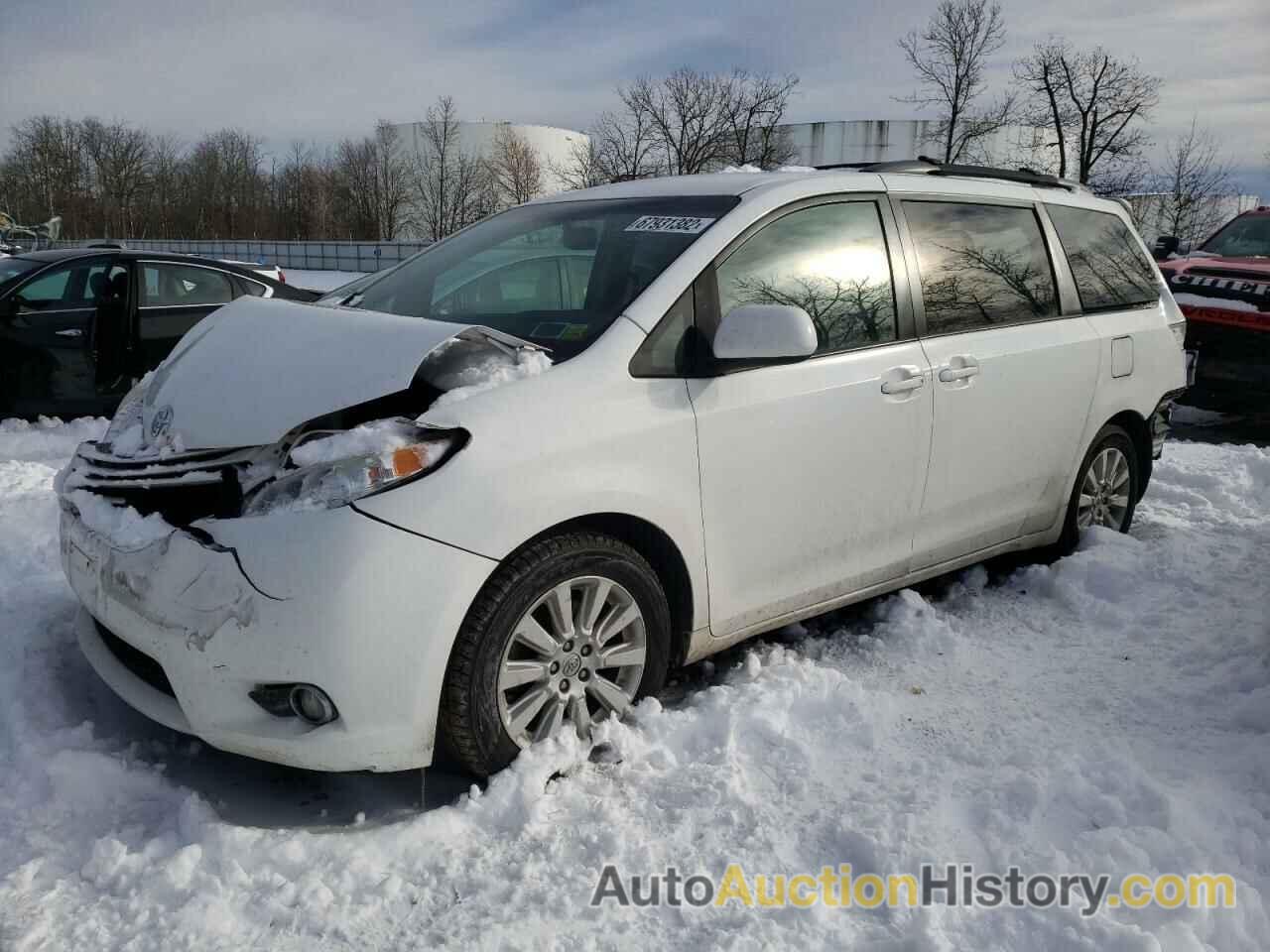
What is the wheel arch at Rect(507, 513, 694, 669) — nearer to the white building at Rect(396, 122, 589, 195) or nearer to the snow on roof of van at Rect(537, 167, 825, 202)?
the snow on roof of van at Rect(537, 167, 825, 202)

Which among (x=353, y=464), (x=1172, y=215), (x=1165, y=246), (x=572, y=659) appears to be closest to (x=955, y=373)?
(x=572, y=659)

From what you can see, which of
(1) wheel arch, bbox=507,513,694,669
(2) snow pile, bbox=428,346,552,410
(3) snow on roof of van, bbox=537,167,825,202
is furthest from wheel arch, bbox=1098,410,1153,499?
(2) snow pile, bbox=428,346,552,410

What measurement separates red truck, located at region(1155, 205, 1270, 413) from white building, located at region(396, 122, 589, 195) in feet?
195

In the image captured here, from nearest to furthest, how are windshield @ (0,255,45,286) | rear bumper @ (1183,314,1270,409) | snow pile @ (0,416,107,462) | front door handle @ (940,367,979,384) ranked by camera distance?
front door handle @ (940,367,979,384) → snow pile @ (0,416,107,462) → windshield @ (0,255,45,286) → rear bumper @ (1183,314,1270,409)

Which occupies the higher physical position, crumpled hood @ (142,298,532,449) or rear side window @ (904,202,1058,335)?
rear side window @ (904,202,1058,335)

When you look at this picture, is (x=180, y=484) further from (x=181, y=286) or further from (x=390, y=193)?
(x=390, y=193)

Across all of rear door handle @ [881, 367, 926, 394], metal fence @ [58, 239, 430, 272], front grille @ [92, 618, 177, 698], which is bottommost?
front grille @ [92, 618, 177, 698]

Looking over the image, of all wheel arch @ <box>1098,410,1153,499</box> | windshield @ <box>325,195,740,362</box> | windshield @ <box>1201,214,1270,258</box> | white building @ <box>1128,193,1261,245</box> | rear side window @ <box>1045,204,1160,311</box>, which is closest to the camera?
windshield @ <box>325,195,740,362</box>

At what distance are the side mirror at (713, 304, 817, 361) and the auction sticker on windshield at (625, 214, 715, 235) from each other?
16.3 inches

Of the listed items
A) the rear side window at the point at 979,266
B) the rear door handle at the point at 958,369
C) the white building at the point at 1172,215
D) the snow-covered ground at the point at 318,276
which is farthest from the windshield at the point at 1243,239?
the snow-covered ground at the point at 318,276

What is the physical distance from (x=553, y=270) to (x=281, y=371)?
108 cm

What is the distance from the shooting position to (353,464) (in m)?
2.52

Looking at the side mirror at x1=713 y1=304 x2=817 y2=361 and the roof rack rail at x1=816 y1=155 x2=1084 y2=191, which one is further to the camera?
the roof rack rail at x1=816 y1=155 x2=1084 y2=191

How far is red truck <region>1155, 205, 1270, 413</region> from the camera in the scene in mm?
8688
